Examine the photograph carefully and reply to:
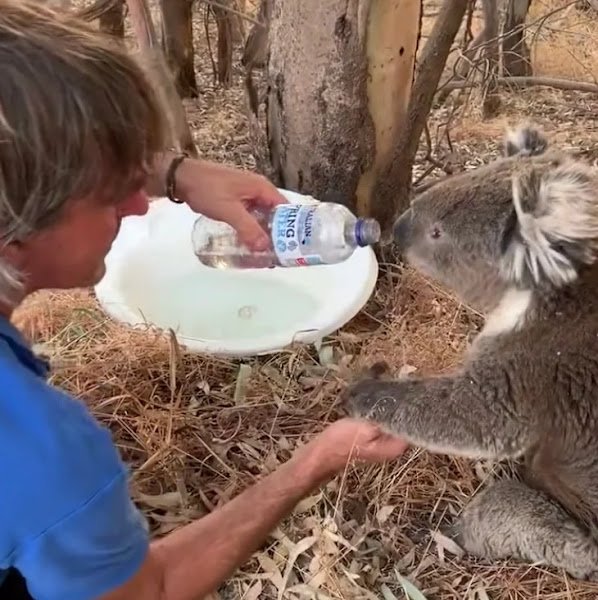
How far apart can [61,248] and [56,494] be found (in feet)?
1.11

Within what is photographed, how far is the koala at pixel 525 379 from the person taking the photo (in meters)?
1.97

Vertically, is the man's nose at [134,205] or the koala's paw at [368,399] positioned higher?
the man's nose at [134,205]

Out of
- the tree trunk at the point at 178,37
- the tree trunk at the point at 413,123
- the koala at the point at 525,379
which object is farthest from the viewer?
the tree trunk at the point at 178,37

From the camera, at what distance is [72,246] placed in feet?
4.21

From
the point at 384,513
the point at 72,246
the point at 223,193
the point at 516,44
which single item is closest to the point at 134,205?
the point at 72,246

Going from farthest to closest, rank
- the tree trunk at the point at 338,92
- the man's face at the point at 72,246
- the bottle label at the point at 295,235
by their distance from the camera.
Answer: the tree trunk at the point at 338,92 → the bottle label at the point at 295,235 → the man's face at the point at 72,246

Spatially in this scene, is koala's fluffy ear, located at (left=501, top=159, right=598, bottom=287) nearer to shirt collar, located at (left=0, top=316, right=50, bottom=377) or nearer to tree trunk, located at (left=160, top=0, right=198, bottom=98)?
shirt collar, located at (left=0, top=316, right=50, bottom=377)

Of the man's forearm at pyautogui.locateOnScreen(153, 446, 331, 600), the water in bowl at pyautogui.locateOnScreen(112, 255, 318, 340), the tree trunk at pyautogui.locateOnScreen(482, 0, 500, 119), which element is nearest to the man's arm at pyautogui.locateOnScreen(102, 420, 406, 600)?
the man's forearm at pyautogui.locateOnScreen(153, 446, 331, 600)

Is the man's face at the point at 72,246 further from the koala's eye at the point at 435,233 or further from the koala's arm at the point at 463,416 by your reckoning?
the koala's eye at the point at 435,233

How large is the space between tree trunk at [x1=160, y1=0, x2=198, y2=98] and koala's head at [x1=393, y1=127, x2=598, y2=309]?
2986 millimetres

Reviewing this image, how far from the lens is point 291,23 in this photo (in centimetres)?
286

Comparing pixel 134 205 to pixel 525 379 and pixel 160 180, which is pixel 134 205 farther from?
pixel 525 379

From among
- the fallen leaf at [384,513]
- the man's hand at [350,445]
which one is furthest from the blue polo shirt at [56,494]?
the fallen leaf at [384,513]

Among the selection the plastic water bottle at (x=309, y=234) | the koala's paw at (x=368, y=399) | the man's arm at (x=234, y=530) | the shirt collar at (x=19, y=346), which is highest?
the shirt collar at (x=19, y=346)
